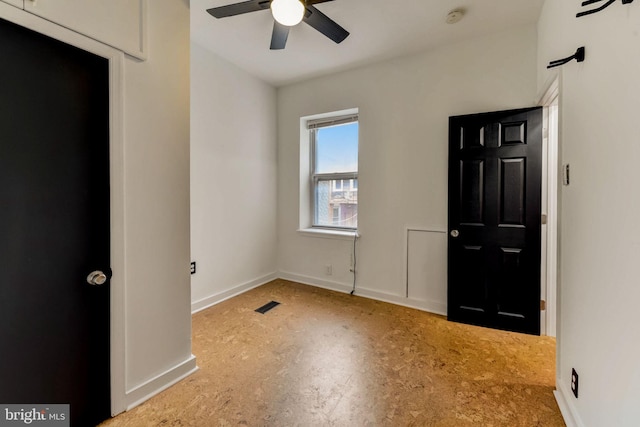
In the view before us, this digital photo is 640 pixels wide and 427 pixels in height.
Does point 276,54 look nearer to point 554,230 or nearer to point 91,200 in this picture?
point 91,200

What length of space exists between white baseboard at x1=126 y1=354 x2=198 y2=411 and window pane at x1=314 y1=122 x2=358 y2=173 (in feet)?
8.78

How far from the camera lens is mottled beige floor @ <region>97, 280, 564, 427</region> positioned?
1.55 meters

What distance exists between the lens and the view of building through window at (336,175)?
3.62m

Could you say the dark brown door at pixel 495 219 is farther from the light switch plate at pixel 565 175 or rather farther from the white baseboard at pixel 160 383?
the white baseboard at pixel 160 383

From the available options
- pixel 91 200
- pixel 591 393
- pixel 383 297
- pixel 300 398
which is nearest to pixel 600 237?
pixel 591 393

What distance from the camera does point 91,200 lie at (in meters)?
1.43

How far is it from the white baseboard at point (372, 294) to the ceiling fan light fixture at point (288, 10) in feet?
9.01

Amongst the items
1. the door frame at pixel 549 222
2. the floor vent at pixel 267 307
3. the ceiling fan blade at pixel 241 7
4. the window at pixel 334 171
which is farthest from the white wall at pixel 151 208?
the door frame at pixel 549 222

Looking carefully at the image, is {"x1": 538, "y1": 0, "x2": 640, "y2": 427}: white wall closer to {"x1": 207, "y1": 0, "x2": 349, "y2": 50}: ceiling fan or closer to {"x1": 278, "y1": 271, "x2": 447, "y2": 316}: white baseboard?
{"x1": 278, "y1": 271, "x2": 447, "y2": 316}: white baseboard

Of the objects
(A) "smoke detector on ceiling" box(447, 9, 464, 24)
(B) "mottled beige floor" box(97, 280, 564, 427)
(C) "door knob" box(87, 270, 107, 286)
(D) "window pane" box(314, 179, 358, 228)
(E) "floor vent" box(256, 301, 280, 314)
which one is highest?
(A) "smoke detector on ceiling" box(447, 9, 464, 24)

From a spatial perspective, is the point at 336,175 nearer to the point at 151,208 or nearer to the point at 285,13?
the point at 285,13

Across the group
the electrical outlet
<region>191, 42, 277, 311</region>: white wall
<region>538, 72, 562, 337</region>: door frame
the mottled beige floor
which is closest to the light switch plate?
<region>538, 72, 562, 337</region>: door frame

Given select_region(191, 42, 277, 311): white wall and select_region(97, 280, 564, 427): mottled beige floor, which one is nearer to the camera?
select_region(97, 280, 564, 427): mottled beige floor

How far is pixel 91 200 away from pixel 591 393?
258 cm
